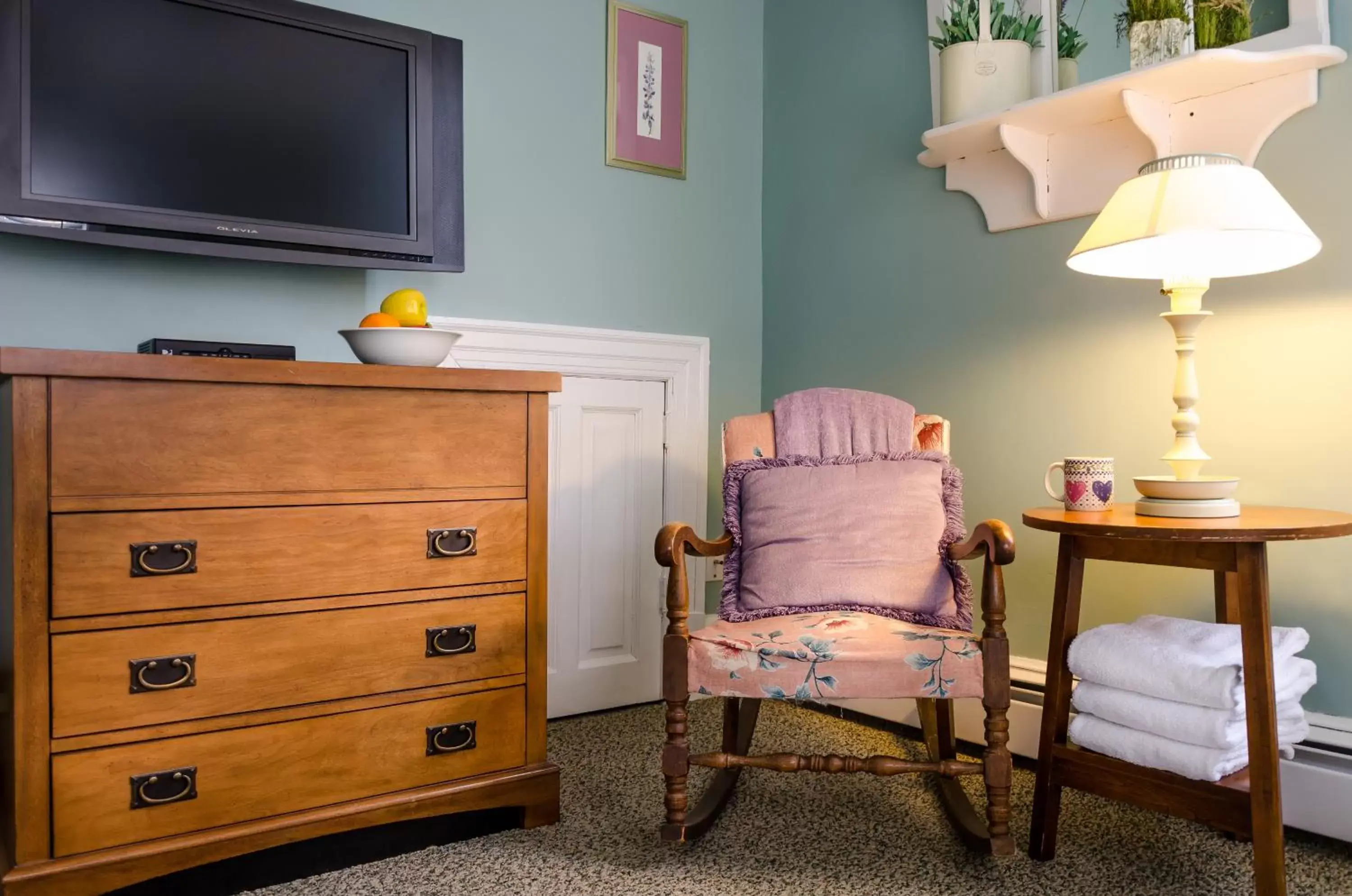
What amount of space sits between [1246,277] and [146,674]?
2.20 m

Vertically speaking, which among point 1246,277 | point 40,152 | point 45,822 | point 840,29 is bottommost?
point 45,822

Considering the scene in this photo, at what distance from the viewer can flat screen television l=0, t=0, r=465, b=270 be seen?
1.97m

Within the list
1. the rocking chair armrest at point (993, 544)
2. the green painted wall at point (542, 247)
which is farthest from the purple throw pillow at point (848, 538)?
the green painted wall at point (542, 247)

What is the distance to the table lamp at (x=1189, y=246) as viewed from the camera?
5.61 ft

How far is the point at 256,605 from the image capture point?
1832 mm

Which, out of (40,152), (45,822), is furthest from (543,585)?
(40,152)

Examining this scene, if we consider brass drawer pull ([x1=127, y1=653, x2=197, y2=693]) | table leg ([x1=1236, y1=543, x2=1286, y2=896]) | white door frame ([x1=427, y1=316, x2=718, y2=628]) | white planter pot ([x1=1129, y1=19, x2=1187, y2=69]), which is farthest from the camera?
white door frame ([x1=427, y1=316, x2=718, y2=628])

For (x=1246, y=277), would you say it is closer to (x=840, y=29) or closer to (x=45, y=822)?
(x=840, y=29)

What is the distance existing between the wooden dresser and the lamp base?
3.82 feet

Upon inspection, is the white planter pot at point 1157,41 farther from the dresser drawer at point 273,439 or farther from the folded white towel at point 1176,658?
the dresser drawer at point 273,439

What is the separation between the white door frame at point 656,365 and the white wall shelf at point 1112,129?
912 mm

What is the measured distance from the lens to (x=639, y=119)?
3004 millimetres

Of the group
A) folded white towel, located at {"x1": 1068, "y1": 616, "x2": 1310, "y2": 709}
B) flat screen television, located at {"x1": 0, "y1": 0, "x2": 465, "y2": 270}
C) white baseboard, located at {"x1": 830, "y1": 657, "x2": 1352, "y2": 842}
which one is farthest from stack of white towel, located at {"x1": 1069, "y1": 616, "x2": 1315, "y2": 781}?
flat screen television, located at {"x1": 0, "y1": 0, "x2": 465, "y2": 270}

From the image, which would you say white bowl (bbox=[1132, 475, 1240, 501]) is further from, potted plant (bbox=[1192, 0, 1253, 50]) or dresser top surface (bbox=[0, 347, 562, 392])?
dresser top surface (bbox=[0, 347, 562, 392])
